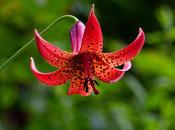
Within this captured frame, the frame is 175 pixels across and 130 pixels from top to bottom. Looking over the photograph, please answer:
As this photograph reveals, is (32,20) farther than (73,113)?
Yes

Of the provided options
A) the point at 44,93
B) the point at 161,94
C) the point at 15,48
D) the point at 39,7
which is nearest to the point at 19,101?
the point at 44,93

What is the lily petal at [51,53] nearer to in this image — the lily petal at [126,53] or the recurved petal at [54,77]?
the recurved petal at [54,77]

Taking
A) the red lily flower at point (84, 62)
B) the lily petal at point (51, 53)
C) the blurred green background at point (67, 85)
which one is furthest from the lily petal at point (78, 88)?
the blurred green background at point (67, 85)

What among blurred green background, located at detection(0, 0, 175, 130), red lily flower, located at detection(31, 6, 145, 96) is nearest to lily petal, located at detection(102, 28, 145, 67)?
red lily flower, located at detection(31, 6, 145, 96)

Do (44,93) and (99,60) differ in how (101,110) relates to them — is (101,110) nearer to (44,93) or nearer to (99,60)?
(44,93)

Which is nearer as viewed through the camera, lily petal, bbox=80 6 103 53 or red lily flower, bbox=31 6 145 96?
lily petal, bbox=80 6 103 53

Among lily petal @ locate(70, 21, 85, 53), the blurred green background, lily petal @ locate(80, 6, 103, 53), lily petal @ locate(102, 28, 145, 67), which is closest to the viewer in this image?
lily petal @ locate(80, 6, 103, 53)

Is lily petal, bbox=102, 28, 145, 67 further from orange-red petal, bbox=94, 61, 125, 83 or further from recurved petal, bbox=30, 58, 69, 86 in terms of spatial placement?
recurved petal, bbox=30, 58, 69, 86
